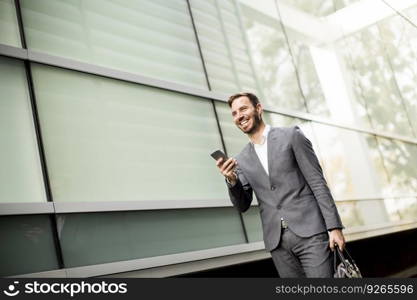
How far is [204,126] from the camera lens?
6.28 metres

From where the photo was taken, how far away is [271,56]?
841 centimetres

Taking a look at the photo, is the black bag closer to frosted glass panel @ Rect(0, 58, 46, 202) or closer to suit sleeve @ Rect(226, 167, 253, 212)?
suit sleeve @ Rect(226, 167, 253, 212)

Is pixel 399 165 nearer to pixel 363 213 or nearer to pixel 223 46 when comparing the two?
pixel 363 213

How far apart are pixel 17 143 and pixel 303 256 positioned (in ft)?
8.42

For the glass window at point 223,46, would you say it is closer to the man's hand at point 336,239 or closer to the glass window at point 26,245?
the glass window at point 26,245

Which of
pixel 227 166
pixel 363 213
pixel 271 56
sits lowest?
pixel 363 213

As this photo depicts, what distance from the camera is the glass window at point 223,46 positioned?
22.5 ft

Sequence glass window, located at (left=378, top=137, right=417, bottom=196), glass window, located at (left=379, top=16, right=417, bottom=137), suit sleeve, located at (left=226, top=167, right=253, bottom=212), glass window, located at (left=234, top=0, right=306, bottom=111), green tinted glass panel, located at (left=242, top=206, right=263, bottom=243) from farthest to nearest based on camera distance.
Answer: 1. glass window, located at (left=379, top=16, right=417, bottom=137)
2. glass window, located at (left=378, top=137, right=417, bottom=196)
3. glass window, located at (left=234, top=0, right=306, bottom=111)
4. green tinted glass panel, located at (left=242, top=206, right=263, bottom=243)
5. suit sleeve, located at (left=226, top=167, right=253, bottom=212)

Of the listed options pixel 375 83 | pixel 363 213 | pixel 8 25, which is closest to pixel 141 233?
pixel 8 25

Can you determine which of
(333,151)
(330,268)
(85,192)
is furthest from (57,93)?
(333,151)

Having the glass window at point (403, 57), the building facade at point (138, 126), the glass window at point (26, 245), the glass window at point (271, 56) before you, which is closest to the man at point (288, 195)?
the building facade at point (138, 126)

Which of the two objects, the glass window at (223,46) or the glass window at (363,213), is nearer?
the glass window at (223,46)

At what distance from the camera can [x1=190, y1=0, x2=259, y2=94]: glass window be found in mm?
6848

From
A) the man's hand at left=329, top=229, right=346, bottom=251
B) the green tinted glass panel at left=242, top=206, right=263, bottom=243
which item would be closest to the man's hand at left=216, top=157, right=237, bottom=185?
the man's hand at left=329, top=229, right=346, bottom=251
